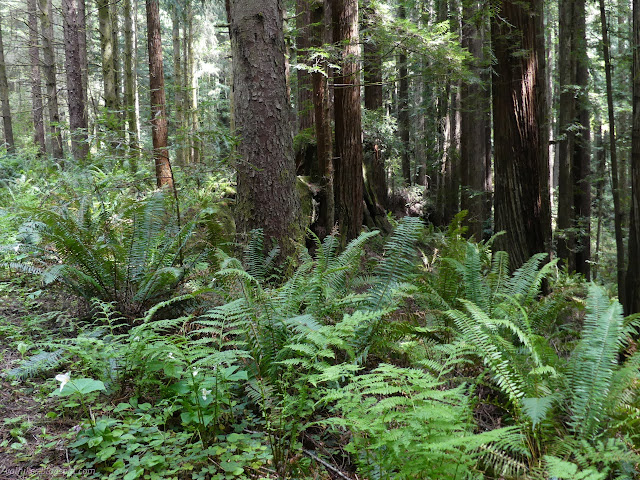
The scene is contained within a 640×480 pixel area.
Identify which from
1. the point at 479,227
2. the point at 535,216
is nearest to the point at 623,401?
the point at 535,216

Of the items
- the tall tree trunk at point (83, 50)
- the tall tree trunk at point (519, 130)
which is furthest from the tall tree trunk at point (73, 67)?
the tall tree trunk at point (519, 130)

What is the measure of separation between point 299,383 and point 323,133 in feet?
16.6

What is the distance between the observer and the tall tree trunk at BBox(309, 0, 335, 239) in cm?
686

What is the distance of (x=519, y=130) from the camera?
19.4ft

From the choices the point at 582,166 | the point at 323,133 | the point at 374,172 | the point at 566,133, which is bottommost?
the point at 374,172

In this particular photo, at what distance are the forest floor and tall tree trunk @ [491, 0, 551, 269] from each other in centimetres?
540

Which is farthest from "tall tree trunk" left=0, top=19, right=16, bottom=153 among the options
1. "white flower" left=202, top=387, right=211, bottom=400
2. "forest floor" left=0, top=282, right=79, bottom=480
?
"white flower" left=202, top=387, right=211, bottom=400

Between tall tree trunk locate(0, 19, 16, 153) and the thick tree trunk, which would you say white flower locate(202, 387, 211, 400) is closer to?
the thick tree trunk

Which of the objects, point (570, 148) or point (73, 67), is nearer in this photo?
point (73, 67)

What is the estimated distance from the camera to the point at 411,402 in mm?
1948

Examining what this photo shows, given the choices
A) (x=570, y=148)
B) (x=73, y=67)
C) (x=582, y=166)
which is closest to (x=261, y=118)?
(x=73, y=67)

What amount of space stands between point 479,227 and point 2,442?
1168 cm

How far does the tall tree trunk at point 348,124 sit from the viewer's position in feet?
22.2

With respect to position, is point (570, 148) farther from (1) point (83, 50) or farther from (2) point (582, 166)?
(1) point (83, 50)
